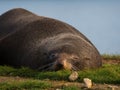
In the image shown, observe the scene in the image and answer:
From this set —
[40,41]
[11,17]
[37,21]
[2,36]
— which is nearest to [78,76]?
[40,41]

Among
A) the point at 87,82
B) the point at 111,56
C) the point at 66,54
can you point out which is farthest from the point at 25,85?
the point at 111,56

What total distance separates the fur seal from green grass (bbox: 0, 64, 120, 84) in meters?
0.43

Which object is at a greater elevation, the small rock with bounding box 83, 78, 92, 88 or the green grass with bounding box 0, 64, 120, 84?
the green grass with bounding box 0, 64, 120, 84

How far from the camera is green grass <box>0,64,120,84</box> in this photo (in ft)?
35.9

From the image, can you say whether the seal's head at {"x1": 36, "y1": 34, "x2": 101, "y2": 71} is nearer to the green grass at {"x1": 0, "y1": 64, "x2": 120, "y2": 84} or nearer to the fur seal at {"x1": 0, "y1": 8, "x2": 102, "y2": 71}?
the fur seal at {"x1": 0, "y1": 8, "x2": 102, "y2": 71}

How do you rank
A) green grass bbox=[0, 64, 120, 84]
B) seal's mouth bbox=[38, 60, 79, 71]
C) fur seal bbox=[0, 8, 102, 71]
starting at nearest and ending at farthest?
green grass bbox=[0, 64, 120, 84] < seal's mouth bbox=[38, 60, 79, 71] < fur seal bbox=[0, 8, 102, 71]

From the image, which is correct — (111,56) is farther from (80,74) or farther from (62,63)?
(80,74)

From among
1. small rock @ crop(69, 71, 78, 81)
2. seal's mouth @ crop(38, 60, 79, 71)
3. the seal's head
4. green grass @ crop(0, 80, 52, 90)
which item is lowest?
green grass @ crop(0, 80, 52, 90)

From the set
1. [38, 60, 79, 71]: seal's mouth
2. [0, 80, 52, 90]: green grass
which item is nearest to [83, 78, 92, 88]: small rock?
[0, 80, 52, 90]: green grass

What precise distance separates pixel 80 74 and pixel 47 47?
1888 mm

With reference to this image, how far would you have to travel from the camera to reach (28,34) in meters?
13.8

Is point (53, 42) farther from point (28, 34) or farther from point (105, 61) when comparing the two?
point (105, 61)

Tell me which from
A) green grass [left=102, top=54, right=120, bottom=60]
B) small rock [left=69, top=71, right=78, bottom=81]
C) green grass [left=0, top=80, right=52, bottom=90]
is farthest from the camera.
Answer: green grass [left=102, top=54, right=120, bottom=60]

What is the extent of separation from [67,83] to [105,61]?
4703mm
